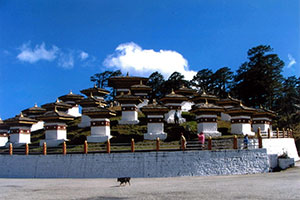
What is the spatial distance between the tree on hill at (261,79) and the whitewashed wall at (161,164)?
1287 inches

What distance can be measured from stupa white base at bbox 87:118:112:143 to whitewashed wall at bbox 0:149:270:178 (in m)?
5.68

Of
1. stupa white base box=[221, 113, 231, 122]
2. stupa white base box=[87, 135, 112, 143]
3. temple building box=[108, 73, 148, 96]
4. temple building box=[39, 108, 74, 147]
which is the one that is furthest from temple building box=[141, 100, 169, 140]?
temple building box=[108, 73, 148, 96]

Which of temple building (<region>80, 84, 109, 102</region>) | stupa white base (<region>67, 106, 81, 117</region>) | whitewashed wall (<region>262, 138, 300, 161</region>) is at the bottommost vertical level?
whitewashed wall (<region>262, 138, 300, 161</region>)

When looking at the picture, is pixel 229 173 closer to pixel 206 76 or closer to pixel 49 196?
pixel 49 196

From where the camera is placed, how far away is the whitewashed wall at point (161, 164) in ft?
73.6

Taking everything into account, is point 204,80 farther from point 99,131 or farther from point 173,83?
point 99,131

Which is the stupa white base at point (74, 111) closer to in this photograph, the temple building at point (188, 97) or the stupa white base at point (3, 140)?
the stupa white base at point (3, 140)

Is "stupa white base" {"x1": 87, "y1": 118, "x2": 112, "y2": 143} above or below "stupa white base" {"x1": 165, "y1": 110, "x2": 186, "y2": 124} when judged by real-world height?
below

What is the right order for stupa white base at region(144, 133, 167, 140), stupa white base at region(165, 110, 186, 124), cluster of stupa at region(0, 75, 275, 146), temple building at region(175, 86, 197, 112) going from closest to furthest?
stupa white base at region(144, 133, 167, 140), cluster of stupa at region(0, 75, 275, 146), stupa white base at region(165, 110, 186, 124), temple building at region(175, 86, 197, 112)

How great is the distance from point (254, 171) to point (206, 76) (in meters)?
46.5

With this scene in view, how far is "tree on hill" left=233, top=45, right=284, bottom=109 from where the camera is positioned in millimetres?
53344

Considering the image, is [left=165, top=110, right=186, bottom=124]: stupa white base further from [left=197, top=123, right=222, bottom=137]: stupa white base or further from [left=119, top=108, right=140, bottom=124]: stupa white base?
[left=197, top=123, right=222, bottom=137]: stupa white base

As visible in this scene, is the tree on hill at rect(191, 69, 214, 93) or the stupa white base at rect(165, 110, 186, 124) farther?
the tree on hill at rect(191, 69, 214, 93)

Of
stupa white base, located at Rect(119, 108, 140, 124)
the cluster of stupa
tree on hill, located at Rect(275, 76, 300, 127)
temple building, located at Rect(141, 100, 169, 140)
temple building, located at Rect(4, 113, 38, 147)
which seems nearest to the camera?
temple building, located at Rect(141, 100, 169, 140)
